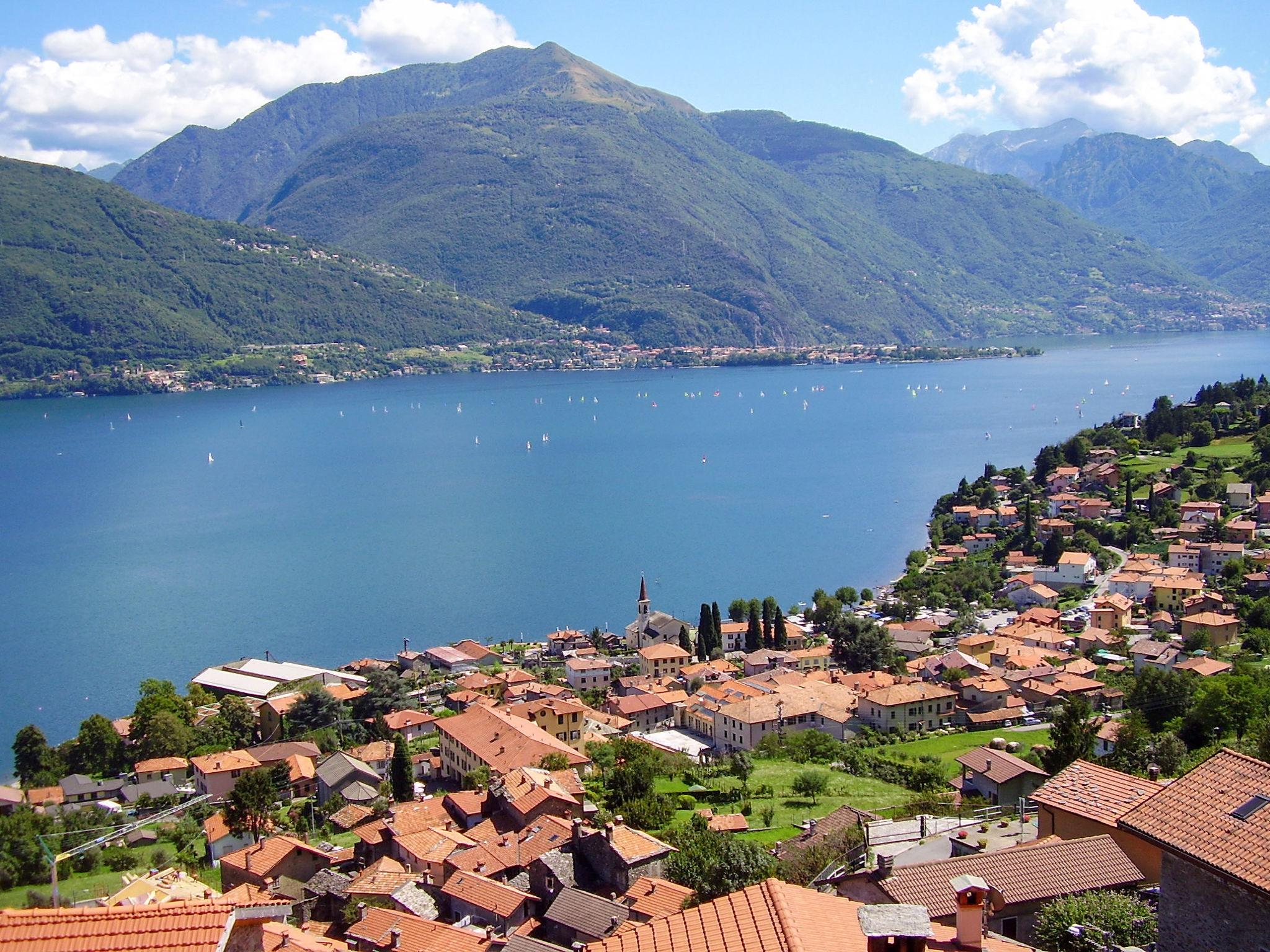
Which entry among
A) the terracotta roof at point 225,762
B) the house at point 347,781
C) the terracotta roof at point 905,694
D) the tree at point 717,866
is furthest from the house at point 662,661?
the tree at point 717,866

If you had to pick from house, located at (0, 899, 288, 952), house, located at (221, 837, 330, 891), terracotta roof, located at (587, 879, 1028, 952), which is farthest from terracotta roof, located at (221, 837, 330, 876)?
house, located at (0, 899, 288, 952)

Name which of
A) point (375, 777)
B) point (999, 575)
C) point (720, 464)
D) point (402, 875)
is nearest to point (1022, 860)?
point (402, 875)

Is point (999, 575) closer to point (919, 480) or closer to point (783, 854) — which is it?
point (919, 480)

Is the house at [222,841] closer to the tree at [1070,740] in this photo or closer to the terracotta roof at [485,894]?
the terracotta roof at [485,894]

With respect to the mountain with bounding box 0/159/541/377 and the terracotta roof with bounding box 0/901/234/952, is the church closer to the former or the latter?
the terracotta roof with bounding box 0/901/234/952

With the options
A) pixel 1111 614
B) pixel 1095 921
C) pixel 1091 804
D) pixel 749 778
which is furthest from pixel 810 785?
pixel 1111 614

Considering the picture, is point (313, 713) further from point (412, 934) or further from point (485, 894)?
point (412, 934)
